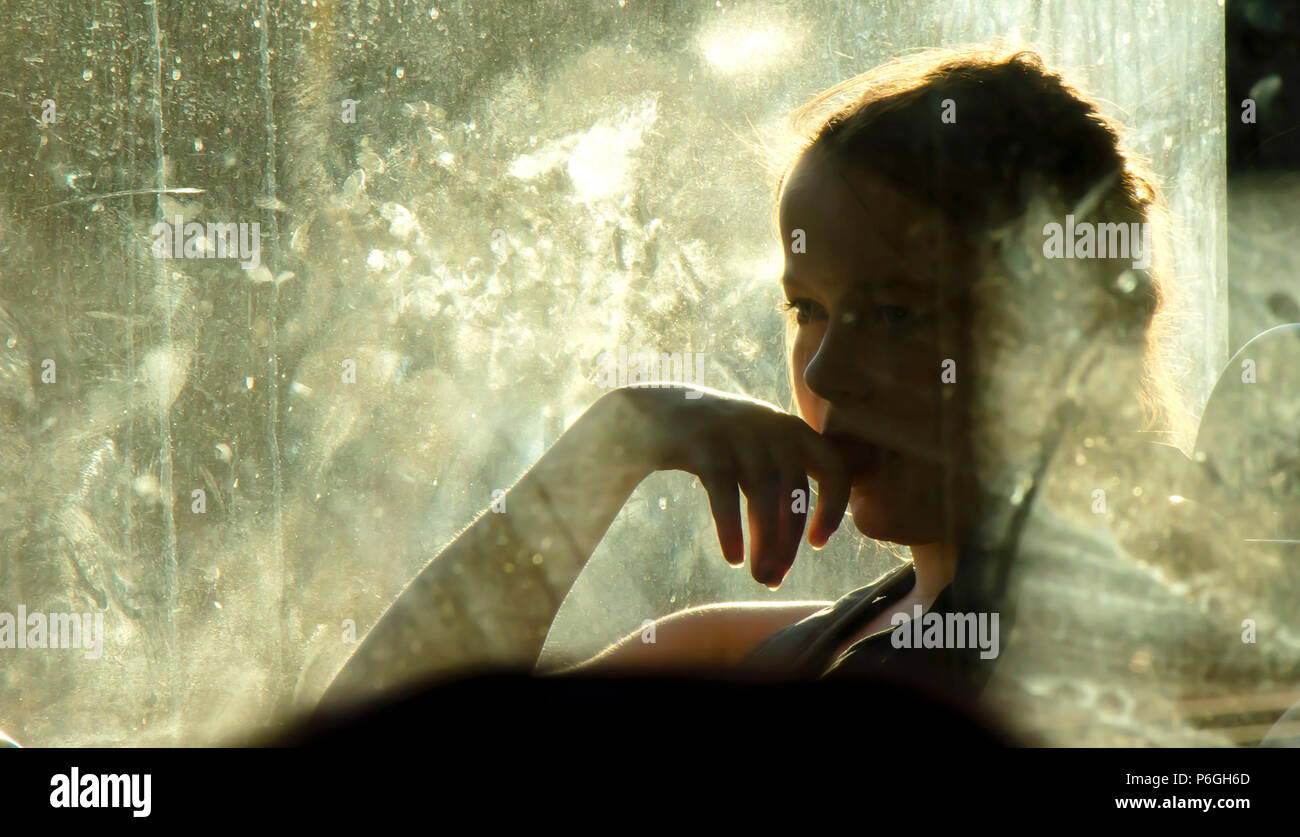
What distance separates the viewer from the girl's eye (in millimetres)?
566

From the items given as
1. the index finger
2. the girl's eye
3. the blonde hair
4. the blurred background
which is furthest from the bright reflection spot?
the index finger

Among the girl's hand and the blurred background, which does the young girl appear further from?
the blurred background

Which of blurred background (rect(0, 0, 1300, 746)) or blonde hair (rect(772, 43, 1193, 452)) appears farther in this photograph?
blurred background (rect(0, 0, 1300, 746))

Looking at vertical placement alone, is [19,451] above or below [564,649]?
above

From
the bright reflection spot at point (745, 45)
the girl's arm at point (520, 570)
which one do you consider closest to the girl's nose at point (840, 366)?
the girl's arm at point (520, 570)

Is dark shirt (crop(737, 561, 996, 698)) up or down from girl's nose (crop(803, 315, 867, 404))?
down

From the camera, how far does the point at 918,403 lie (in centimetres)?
53

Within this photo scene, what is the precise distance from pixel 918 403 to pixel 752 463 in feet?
0.35

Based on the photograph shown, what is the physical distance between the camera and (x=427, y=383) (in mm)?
721

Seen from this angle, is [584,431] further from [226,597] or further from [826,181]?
[226,597]

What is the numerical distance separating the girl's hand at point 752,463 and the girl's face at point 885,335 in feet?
0.11

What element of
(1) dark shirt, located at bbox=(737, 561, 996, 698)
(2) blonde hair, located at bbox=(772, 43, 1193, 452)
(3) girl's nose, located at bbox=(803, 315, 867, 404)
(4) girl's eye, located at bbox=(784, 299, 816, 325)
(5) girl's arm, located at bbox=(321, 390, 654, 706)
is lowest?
(1) dark shirt, located at bbox=(737, 561, 996, 698)
